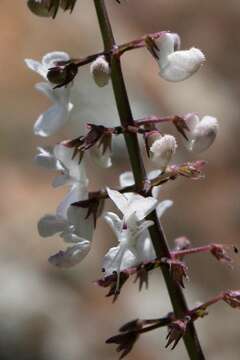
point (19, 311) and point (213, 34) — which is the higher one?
point (213, 34)

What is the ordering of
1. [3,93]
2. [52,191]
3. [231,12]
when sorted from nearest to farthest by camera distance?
[52,191], [3,93], [231,12]

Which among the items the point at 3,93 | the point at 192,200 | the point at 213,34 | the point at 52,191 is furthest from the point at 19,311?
the point at 213,34

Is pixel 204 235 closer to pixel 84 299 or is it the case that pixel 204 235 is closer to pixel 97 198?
pixel 84 299

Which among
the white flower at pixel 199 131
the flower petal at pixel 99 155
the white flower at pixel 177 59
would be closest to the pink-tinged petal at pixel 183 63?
the white flower at pixel 177 59

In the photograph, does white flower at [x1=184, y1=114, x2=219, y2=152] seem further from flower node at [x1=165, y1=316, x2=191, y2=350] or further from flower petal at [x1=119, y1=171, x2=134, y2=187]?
flower node at [x1=165, y1=316, x2=191, y2=350]

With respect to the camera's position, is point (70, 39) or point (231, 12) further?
point (231, 12)

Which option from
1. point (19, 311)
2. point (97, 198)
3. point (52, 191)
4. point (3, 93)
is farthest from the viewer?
point (3, 93)

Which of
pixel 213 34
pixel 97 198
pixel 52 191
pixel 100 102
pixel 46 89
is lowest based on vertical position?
pixel 97 198
